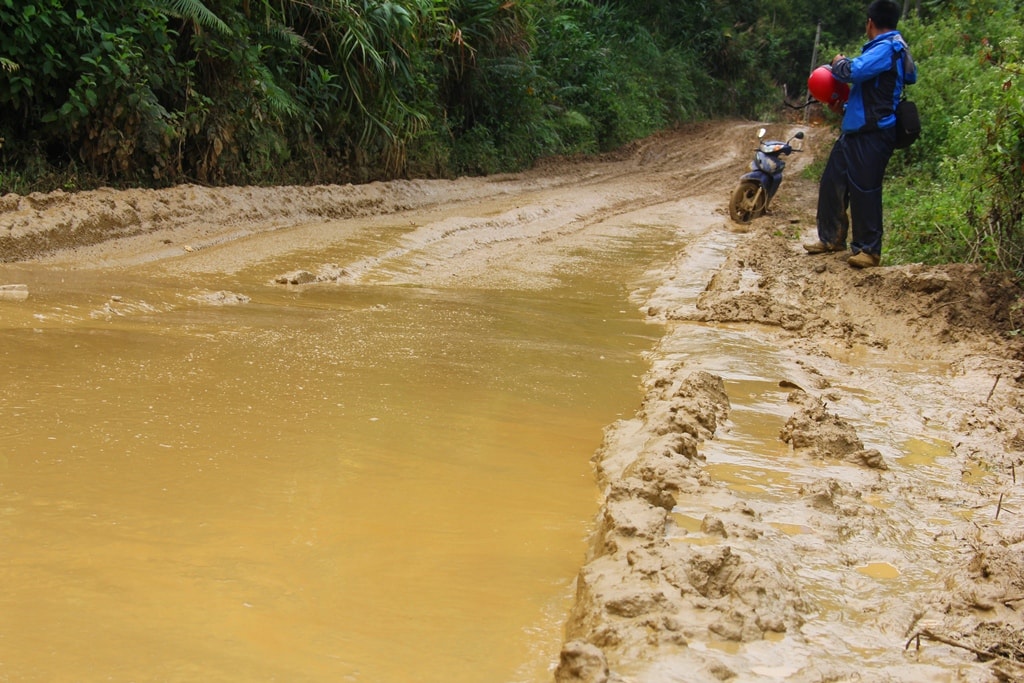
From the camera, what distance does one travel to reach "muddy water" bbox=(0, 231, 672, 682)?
183 cm

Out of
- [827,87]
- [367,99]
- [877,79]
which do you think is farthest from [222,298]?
[367,99]

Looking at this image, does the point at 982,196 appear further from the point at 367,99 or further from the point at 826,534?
the point at 367,99

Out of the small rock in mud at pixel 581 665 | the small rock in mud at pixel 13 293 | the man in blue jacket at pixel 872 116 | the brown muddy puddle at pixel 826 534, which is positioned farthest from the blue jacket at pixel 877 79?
the small rock in mud at pixel 581 665

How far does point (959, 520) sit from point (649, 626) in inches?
47.9

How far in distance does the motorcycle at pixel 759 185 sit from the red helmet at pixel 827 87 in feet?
10.6

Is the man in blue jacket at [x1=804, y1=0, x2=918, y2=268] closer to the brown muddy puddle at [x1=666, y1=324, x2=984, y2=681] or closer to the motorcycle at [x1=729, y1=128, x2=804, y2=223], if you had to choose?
the brown muddy puddle at [x1=666, y1=324, x2=984, y2=681]

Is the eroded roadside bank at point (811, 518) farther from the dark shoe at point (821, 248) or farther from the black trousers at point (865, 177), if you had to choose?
the dark shoe at point (821, 248)

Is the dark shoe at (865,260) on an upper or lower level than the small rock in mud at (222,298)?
upper

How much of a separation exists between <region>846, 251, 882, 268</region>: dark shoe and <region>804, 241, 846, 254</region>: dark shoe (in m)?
0.76

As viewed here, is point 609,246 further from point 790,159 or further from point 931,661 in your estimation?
point 790,159

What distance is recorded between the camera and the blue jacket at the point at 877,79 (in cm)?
681

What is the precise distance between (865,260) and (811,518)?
4712 mm

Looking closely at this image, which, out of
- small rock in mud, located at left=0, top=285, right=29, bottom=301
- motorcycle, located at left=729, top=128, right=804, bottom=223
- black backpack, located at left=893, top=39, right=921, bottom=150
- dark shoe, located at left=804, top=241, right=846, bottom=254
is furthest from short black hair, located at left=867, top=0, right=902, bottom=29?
small rock in mud, located at left=0, top=285, right=29, bottom=301

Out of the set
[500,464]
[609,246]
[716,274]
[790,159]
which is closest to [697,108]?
[790,159]
